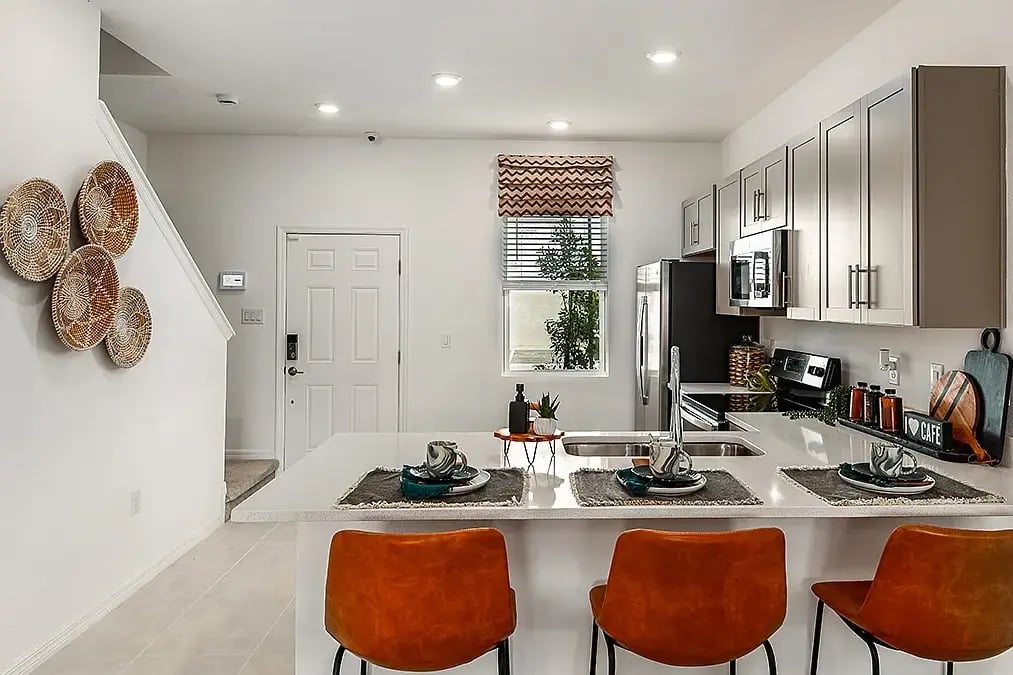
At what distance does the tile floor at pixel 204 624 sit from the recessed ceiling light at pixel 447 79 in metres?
2.79

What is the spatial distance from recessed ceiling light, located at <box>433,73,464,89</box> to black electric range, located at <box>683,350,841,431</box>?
229 centimetres

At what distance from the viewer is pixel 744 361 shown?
464 centimetres

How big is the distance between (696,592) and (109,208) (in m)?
Answer: 2.80

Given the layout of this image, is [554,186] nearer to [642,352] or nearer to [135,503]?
[642,352]

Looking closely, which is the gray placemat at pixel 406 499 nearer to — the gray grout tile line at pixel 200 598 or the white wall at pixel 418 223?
the gray grout tile line at pixel 200 598

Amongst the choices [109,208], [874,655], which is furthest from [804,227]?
[109,208]

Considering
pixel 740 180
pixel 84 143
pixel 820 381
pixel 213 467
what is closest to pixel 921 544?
pixel 820 381

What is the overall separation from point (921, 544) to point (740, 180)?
278cm

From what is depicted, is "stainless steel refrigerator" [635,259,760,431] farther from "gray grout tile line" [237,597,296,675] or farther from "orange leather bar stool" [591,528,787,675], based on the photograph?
"orange leather bar stool" [591,528,787,675]

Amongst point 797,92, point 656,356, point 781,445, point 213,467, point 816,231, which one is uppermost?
point 797,92

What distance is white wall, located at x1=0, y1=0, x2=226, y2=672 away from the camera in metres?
2.62

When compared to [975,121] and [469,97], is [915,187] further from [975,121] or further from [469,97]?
[469,97]

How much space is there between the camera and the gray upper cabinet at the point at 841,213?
112 inches

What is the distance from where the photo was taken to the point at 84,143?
3.06 metres
